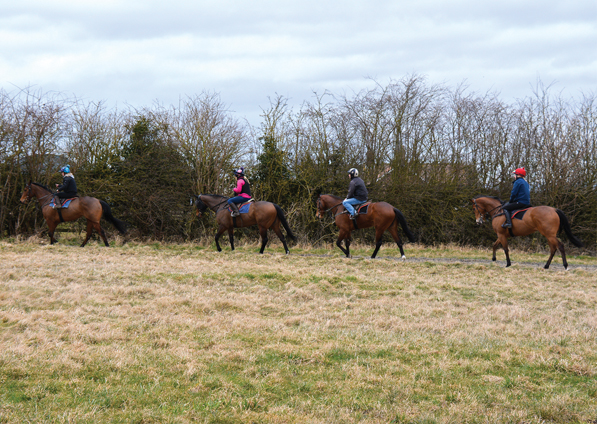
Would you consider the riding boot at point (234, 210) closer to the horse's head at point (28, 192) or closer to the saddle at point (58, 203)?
the saddle at point (58, 203)

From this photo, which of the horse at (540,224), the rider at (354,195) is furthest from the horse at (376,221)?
the horse at (540,224)

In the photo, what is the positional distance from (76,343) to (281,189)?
44.9 feet

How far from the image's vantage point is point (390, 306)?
24.2 feet

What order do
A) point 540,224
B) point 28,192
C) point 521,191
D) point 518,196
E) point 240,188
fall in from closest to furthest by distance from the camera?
1. point 540,224
2. point 521,191
3. point 518,196
4. point 240,188
5. point 28,192

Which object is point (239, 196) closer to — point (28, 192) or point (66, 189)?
point (66, 189)

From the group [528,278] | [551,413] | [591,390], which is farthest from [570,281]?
[551,413]

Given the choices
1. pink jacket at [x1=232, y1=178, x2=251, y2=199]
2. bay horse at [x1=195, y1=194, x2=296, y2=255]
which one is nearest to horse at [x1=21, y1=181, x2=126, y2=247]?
bay horse at [x1=195, y1=194, x2=296, y2=255]

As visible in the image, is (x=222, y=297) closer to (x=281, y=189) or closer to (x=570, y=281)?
(x=570, y=281)

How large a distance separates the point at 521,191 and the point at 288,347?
9.35 meters

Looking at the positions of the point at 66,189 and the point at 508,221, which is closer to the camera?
the point at 508,221

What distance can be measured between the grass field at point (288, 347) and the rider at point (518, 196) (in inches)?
116

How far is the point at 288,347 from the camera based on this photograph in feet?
16.7

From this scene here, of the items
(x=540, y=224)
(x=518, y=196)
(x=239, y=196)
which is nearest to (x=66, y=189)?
(x=239, y=196)

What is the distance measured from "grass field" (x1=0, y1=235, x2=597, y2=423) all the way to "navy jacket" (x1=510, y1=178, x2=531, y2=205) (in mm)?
2994
